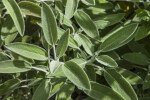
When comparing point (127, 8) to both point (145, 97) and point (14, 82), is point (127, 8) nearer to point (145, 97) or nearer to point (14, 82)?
point (145, 97)

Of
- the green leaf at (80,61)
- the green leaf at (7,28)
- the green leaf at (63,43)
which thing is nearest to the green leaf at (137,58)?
the green leaf at (80,61)

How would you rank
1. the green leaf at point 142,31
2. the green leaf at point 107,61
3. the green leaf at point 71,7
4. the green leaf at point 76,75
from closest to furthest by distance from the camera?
the green leaf at point 76,75 < the green leaf at point 107,61 < the green leaf at point 71,7 < the green leaf at point 142,31

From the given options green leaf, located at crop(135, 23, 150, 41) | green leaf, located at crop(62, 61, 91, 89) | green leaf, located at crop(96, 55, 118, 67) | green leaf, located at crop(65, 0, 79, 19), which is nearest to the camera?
green leaf, located at crop(62, 61, 91, 89)

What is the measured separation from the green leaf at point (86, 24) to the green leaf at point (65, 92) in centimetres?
27

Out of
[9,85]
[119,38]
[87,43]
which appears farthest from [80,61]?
[9,85]

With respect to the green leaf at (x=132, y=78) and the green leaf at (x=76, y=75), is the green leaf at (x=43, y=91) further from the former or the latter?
the green leaf at (x=132, y=78)

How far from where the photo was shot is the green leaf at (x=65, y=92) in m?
1.19

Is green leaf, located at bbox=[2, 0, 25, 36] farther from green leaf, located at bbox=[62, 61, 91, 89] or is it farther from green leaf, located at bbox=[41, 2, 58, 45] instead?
green leaf, located at bbox=[62, 61, 91, 89]

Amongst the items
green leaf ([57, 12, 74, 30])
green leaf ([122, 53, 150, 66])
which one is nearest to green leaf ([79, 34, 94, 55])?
green leaf ([57, 12, 74, 30])

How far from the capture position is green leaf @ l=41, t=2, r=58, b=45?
1020 millimetres

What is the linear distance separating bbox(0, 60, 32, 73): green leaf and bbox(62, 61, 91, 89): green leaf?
0.68ft

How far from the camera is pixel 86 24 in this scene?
4.03 ft

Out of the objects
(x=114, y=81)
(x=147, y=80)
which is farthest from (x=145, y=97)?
(x=114, y=81)

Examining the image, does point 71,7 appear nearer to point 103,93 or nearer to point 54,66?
point 54,66
